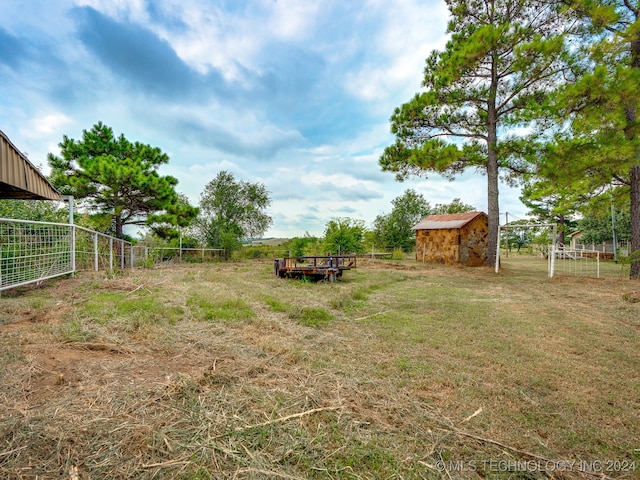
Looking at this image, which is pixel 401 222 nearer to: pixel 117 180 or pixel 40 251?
pixel 117 180

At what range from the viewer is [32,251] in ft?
17.6

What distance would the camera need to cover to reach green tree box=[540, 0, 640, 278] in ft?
26.1

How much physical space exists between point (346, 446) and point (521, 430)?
108cm

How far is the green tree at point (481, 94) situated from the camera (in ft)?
33.2

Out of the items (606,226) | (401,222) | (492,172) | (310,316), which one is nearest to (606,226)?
(606,226)

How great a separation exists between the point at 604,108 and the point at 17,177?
498 inches

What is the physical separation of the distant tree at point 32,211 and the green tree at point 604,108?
14473mm

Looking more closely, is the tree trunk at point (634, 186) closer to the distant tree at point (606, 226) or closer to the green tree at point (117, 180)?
the distant tree at point (606, 226)

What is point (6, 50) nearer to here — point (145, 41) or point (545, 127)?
point (145, 41)

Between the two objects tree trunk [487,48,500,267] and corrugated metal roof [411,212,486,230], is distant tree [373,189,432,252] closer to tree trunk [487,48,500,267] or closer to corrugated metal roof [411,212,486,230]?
corrugated metal roof [411,212,486,230]

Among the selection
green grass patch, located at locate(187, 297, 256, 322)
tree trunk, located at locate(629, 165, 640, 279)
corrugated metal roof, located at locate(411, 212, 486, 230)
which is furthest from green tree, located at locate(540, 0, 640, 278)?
green grass patch, located at locate(187, 297, 256, 322)

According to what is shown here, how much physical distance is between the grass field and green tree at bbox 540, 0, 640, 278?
6599 mm

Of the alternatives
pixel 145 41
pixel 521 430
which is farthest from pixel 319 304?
pixel 145 41

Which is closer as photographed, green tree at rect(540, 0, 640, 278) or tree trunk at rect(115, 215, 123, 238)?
green tree at rect(540, 0, 640, 278)
